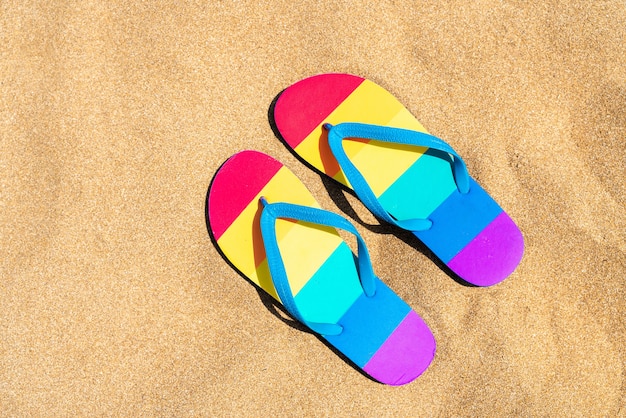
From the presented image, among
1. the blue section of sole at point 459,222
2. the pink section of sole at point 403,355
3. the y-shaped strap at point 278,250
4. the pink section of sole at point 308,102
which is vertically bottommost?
the pink section of sole at point 403,355

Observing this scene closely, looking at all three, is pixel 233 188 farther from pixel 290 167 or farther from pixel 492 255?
pixel 492 255

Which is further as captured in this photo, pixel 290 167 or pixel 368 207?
pixel 290 167

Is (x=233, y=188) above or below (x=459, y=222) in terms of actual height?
below

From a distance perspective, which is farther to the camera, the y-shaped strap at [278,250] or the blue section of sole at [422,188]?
the blue section of sole at [422,188]

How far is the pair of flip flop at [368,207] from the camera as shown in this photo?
55.9 inches

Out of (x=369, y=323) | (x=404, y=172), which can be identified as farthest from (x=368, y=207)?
(x=369, y=323)

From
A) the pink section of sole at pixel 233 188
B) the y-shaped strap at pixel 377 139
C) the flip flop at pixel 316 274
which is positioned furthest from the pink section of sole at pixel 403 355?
the pink section of sole at pixel 233 188

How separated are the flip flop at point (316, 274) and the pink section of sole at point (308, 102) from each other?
97 mm

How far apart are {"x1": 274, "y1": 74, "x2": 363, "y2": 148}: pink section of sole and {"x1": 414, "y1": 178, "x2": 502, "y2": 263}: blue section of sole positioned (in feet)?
1.27

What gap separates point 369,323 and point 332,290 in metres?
0.12

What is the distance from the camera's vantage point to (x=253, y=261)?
4.70 ft

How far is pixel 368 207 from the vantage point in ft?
4.55

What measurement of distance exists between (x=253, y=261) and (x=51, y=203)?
0.53 metres

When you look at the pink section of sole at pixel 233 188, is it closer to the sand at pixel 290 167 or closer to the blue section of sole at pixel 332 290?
the sand at pixel 290 167
